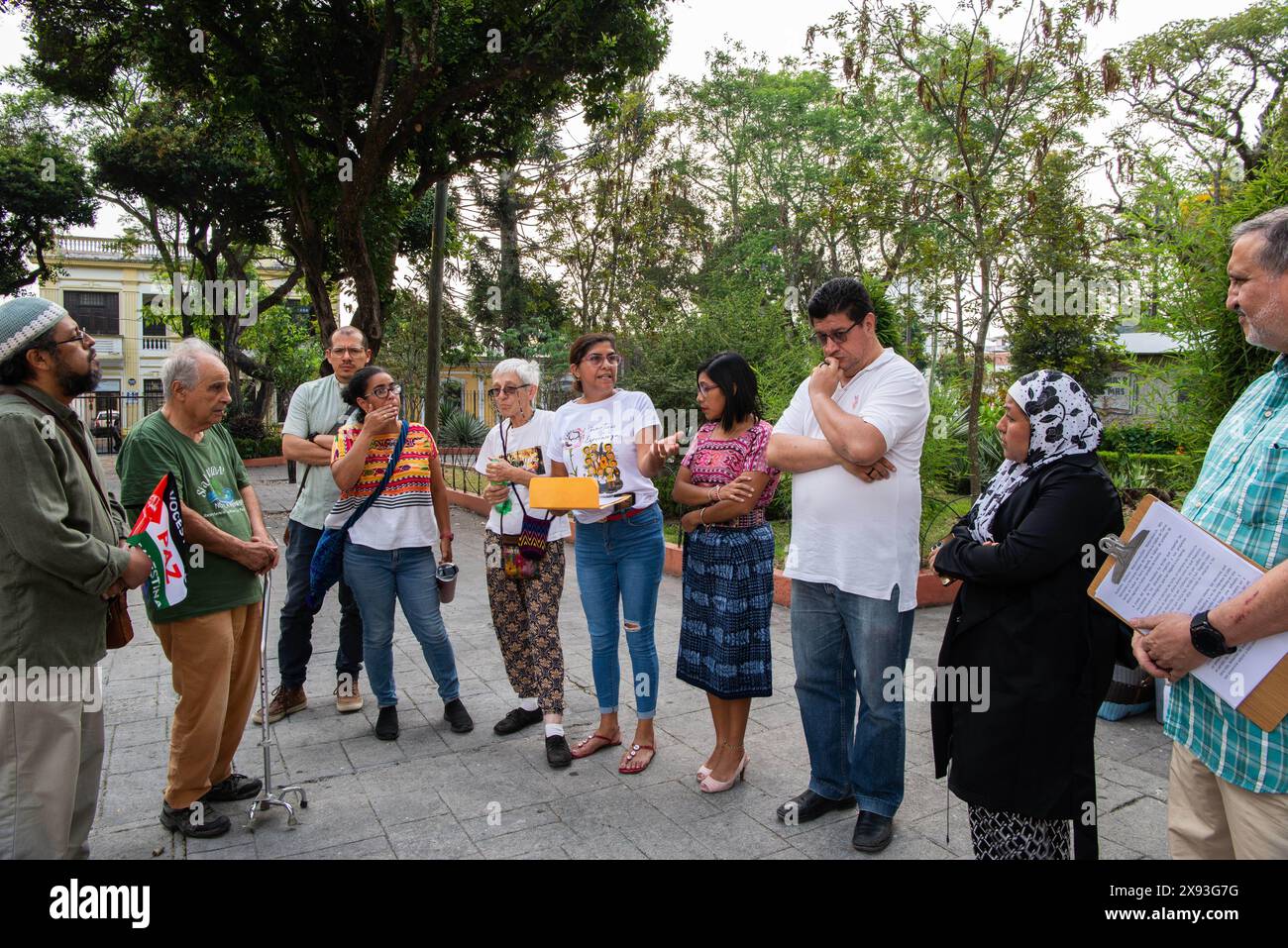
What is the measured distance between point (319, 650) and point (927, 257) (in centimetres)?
634

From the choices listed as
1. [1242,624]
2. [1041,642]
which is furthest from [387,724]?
[1242,624]

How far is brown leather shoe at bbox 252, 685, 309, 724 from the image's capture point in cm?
448

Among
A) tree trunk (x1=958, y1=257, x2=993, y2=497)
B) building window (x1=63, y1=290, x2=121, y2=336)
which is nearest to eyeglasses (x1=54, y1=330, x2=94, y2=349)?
tree trunk (x1=958, y1=257, x2=993, y2=497)

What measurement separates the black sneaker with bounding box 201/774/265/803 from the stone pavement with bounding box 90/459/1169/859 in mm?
54

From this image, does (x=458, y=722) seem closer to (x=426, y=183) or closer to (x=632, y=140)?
(x=426, y=183)

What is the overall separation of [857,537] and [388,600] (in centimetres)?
240

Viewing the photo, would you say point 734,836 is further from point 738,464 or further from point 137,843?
point 137,843

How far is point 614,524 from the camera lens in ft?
12.7

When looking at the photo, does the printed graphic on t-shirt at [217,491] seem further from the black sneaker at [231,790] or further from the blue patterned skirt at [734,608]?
the blue patterned skirt at [734,608]

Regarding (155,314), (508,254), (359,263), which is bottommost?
(359,263)

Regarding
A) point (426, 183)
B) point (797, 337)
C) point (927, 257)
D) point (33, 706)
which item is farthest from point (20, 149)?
point (33, 706)

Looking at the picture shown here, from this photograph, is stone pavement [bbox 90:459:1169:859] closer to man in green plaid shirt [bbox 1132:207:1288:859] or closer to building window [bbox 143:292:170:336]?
man in green plaid shirt [bbox 1132:207:1288:859]

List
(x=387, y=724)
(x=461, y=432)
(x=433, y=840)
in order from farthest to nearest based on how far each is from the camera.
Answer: (x=461, y=432)
(x=387, y=724)
(x=433, y=840)

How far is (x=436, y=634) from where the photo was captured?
4270 mm
